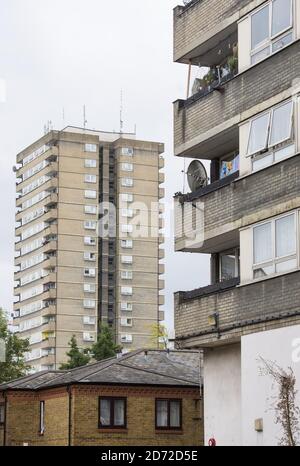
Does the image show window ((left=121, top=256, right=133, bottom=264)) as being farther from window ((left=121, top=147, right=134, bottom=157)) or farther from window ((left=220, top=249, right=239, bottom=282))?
window ((left=220, top=249, right=239, bottom=282))

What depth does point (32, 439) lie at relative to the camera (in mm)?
51125

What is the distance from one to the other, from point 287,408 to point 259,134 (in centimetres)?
721

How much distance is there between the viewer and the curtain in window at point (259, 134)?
28.1 meters

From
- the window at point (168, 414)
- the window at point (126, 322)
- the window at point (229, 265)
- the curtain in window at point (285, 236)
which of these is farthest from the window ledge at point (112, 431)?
the window at point (126, 322)

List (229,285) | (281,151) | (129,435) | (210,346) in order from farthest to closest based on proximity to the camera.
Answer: (129,435) < (210,346) < (229,285) < (281,151)

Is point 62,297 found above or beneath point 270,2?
above

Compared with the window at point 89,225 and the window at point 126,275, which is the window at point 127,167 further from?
the window at point 126,275

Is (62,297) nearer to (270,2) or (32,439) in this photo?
(32,439)

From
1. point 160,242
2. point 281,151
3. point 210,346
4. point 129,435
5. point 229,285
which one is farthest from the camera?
point 160,242

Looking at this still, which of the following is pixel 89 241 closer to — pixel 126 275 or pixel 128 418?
pixel 126 275

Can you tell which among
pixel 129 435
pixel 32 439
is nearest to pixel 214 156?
pixel 129 435

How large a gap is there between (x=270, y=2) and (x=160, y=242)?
13253cm

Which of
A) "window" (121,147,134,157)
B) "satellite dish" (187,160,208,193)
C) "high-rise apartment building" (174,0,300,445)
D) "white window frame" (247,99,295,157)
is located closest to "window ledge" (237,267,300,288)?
"high-rise apartment building" (174,0,300,445)

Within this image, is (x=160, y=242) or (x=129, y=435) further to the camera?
(x=160, y=242)
